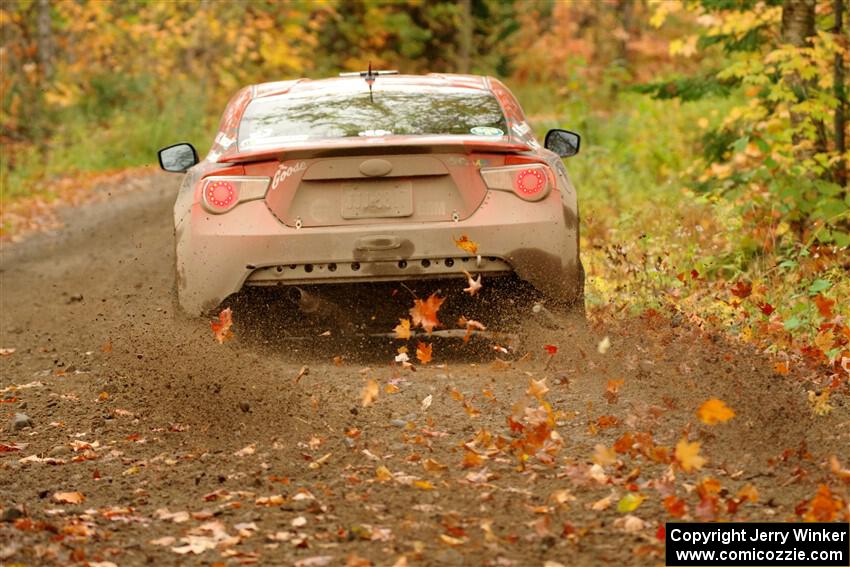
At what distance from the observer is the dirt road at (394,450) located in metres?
4.44

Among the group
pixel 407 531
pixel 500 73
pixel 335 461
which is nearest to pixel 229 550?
pixel 407 531

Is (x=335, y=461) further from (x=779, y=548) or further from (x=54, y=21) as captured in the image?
(x=54, y=21)

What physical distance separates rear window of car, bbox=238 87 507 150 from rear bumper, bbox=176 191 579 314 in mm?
521

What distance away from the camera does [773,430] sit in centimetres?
557

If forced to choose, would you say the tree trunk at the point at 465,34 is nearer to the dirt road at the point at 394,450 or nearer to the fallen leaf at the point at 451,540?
the dirt road at the point at 394,450

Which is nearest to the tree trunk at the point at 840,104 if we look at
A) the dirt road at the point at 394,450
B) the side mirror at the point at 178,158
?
the dirt road at the point at 394,450

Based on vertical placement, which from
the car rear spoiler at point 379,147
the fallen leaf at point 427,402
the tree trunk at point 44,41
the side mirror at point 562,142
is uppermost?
the tree trunk at point 44,41

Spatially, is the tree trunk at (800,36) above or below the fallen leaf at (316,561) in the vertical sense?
above

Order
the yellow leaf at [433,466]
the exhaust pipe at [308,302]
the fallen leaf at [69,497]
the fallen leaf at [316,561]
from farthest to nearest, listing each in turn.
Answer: the exhaust pipe at [308,302] → the yellow leaf at [433,466] → the fallen leaf at [69,497] → the fallen leaf at [316,561]

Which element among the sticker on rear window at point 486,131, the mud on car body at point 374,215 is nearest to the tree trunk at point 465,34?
the sticker on rear window at point 486,131

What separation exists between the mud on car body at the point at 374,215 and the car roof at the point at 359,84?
831 millimetres

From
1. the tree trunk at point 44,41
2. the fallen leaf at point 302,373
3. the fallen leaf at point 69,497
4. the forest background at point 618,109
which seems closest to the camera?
the fallen leaf at point 69,497

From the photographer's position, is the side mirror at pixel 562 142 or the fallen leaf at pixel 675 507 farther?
the side mirror at pixel 562 142

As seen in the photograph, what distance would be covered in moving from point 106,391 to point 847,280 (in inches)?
195
